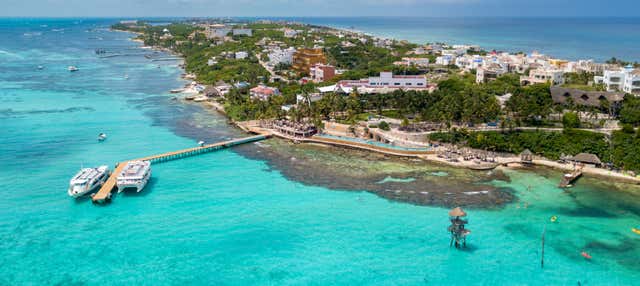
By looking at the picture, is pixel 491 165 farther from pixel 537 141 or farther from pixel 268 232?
pixel 268 232

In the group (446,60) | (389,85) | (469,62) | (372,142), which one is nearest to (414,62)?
(446,60)

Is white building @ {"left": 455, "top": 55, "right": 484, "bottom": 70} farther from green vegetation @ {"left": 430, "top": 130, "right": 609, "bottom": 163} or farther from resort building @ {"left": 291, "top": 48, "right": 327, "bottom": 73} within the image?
green vegetation @ {"left": 430, "top": 130, "right": 609, "bottom": 163}

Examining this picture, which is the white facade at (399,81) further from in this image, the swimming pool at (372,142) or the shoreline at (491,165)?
the shoreline at (491,165)

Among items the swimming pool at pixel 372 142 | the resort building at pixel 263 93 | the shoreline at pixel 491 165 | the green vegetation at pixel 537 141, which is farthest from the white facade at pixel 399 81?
the shoreline at pixel 491 165

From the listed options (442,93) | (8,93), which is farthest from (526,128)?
(8,93)

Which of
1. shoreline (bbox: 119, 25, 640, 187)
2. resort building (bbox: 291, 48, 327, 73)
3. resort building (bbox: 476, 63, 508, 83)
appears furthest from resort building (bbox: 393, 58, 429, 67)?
shoreline (bbox: 119, 25, 640, 187)
